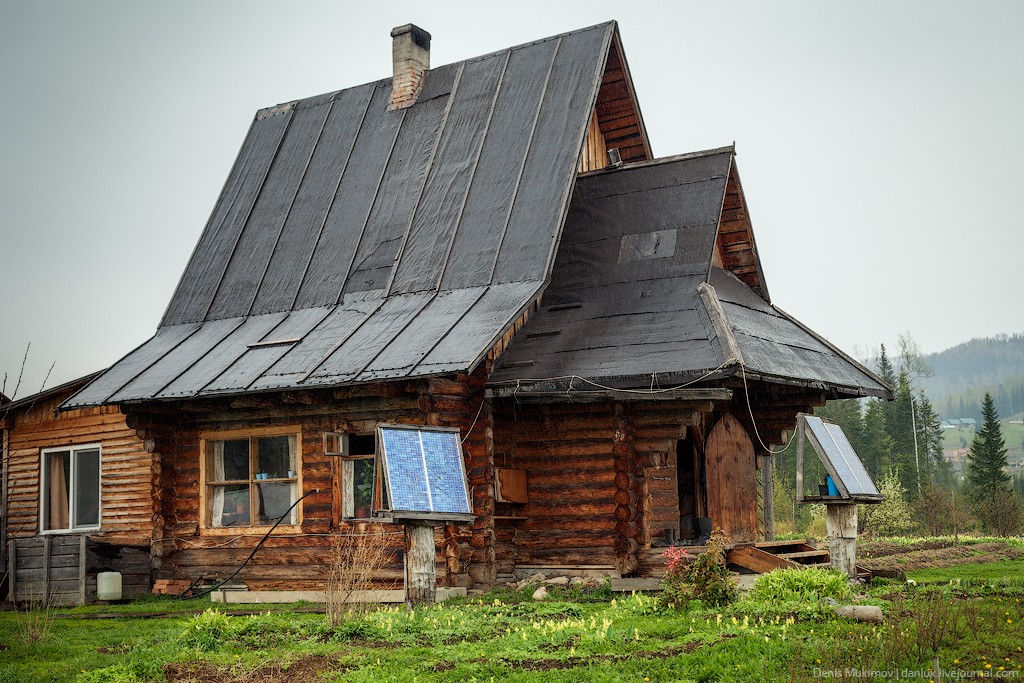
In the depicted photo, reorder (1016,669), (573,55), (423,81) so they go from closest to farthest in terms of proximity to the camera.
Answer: (1016,669)
(573,55)
(423,81)

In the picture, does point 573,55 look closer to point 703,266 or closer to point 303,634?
point 703,266

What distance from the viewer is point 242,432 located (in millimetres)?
18234

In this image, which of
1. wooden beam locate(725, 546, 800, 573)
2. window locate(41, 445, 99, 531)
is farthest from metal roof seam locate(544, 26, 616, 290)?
window locate(41, 445, 99, 531)

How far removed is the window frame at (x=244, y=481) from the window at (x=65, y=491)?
11.0 feet

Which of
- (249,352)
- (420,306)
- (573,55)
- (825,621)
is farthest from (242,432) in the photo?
(825,621)

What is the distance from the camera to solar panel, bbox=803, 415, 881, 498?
14102 mm

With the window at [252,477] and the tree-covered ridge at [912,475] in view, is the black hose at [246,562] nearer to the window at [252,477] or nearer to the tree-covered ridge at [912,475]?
the window at [252,477]

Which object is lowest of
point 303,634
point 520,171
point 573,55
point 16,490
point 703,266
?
point 303,634

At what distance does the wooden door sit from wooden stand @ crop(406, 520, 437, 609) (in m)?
6.77

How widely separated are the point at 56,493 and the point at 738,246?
1333cm

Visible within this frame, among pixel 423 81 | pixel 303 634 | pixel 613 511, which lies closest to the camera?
pixel 303 634

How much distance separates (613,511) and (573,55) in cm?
885

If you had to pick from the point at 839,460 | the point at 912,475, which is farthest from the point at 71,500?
the point at 912,475

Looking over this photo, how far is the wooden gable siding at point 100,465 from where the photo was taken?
1939 centimetres
